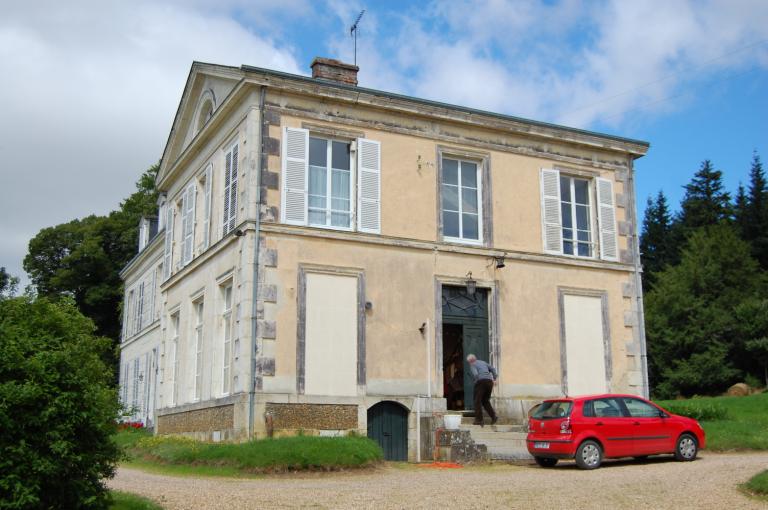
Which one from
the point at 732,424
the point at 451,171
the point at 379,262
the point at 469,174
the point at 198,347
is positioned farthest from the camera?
the point at 198,347

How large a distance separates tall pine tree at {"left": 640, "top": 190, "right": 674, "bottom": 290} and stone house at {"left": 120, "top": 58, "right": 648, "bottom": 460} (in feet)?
109

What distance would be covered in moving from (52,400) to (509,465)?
9.59m

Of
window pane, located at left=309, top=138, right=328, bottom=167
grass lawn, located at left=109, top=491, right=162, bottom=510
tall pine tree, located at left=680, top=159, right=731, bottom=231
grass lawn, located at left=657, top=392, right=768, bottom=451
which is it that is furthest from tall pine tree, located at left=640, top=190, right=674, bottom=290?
grass lawn, located at left=109, top=491, right=162, bottom=510

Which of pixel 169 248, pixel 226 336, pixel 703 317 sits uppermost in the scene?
pixel 703 317

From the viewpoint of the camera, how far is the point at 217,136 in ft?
62.7

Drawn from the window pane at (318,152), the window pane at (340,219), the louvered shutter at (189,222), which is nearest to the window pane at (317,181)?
the window pane at (318,152)

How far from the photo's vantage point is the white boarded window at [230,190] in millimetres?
17656

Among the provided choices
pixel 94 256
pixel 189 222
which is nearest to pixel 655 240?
pixel 94 256

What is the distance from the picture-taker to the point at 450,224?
18516 mm

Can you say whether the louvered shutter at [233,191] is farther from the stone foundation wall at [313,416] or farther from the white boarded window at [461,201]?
the white boarded window at [461,201]

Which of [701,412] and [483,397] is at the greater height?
[483,397]

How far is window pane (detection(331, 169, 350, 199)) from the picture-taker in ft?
57.2

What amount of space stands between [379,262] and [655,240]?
44.2m

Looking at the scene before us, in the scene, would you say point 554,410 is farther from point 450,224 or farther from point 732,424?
point 732,424
